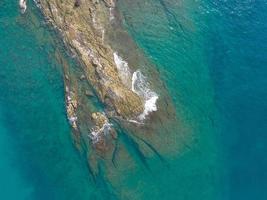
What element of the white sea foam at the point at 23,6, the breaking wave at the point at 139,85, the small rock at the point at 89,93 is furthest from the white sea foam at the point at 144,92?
the white sea foam at the point at 23,6

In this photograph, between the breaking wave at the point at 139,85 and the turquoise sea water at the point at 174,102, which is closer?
the turquoise sea water at the point at 174,102

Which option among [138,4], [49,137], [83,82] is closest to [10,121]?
[49,137]

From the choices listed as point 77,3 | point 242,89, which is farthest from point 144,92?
point 77,3

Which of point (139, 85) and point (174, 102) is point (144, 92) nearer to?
point (139, 85)

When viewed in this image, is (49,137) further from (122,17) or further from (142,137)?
(122,17)

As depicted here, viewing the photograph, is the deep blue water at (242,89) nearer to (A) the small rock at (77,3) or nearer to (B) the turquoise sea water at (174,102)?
(B) the turquoise sea water at (174,102)

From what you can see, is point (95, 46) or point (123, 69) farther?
point (95, 46)

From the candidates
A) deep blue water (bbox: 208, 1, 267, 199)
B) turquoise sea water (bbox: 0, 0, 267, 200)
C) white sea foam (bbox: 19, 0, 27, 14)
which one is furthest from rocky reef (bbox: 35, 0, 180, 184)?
deep blue water (bbox: 208, 1, 267, 199)
